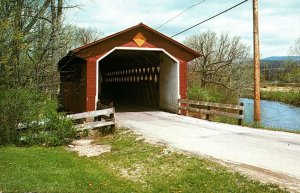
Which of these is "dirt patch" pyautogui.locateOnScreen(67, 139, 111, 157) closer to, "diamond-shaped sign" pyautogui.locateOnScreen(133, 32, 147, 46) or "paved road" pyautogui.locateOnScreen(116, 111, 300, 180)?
"paved road" pyautogui.locateOnScreen(116, 111, 300, 180)

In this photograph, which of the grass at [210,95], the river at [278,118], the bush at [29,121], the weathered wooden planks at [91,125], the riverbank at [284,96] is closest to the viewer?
the bush at [29,121]

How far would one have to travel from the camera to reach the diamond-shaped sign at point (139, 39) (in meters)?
16.3

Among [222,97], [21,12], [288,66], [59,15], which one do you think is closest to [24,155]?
[21,12]

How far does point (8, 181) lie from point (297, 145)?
6.87 metres

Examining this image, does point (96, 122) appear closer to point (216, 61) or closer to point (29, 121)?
point (29, 121)

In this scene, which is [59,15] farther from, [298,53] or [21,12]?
[298,53]

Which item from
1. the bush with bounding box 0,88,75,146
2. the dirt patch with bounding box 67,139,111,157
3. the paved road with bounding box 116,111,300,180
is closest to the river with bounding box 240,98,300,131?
the paved road with bounding box 116,111,300,180

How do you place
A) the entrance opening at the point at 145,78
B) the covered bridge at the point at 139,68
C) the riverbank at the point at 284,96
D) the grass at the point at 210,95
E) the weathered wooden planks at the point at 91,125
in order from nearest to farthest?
the weathered wooden planks at the point at 91,125 → the covered bridge at the point at 139,68 → the entrance opening at the point at 145,78 → the grass at the point at 210,95 → the riverbank at the point at 284,96

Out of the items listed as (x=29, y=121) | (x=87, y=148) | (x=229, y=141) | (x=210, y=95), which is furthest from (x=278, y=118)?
(x=29, y=121)

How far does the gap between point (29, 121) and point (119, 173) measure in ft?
13.9

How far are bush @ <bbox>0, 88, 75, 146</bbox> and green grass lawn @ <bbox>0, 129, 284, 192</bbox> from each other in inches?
32.0

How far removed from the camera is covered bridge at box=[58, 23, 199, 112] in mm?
15703

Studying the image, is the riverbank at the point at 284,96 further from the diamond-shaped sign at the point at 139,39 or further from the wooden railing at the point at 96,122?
the wooden railing at the point at 96,122

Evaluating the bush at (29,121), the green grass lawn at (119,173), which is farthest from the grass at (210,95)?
the green grass lawn at (119,173)
